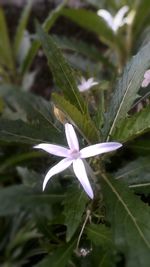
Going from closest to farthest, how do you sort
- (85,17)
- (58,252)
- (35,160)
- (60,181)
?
(58,252) → (60,181) → (35,160) → (85,17)

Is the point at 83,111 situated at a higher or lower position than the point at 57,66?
lower

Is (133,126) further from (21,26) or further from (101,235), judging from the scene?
(21,26)

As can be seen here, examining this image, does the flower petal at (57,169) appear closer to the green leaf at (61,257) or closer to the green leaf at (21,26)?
the green leaf at (61,257)

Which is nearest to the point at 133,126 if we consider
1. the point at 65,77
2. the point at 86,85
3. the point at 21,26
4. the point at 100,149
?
the point at 100,149

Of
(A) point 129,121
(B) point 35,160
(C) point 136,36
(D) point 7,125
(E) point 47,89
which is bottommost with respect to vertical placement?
(A) point 129,121

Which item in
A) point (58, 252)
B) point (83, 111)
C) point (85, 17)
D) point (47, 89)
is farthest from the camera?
point (47, 89)

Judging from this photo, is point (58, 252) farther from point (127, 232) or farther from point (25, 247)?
point (25, 247)

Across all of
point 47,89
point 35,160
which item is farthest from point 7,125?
point 47,89

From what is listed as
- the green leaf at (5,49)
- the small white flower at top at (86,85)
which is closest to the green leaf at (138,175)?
the small white flower at top at (86,85)
